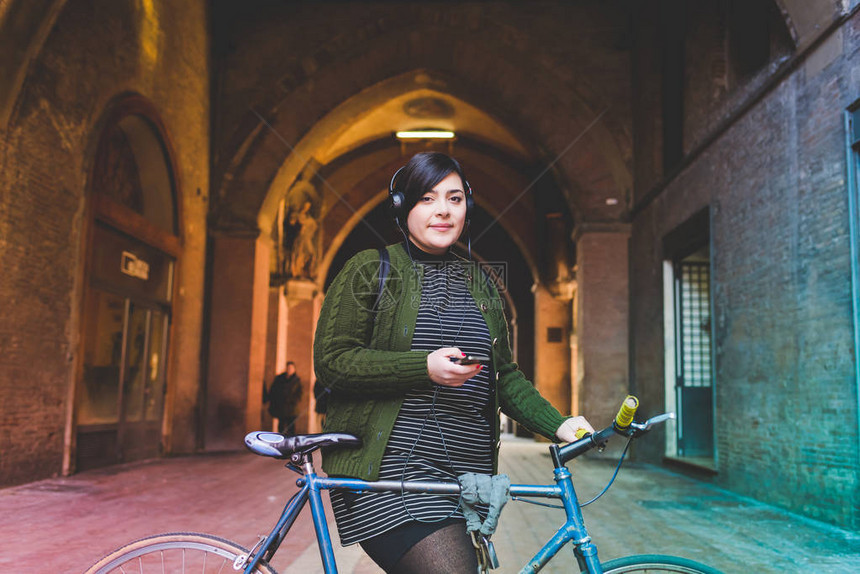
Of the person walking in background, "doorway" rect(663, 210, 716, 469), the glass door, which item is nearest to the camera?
the glass door

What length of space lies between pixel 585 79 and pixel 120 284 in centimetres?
800

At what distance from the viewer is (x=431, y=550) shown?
1582 mm

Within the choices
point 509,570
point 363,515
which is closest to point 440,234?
point 363,515

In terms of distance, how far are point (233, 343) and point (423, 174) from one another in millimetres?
11401

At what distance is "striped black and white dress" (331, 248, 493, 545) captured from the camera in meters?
1.65

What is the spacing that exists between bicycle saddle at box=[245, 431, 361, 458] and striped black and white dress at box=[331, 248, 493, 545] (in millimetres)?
103

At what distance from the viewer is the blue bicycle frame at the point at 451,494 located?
64.9 inches

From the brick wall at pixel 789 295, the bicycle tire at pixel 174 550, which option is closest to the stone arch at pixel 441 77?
the brick wall at pixel 789 295

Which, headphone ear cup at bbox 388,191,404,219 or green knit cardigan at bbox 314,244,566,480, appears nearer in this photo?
green knit cardigan at bbox 314,244,566,480

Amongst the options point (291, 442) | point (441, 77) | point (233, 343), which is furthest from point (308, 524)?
point (441, 77)

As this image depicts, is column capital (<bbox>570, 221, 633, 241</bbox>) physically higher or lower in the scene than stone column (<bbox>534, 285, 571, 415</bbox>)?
higher

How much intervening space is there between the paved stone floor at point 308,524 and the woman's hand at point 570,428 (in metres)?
2.76

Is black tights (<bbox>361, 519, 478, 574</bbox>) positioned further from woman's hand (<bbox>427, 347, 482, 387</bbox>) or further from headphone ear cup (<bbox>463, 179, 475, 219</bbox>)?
headphone ear cup (<bbox>463, 179, 475, 219</bbox>)

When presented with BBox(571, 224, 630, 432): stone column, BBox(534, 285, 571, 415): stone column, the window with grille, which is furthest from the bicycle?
BBox(534, 285, 571, 415): stone column
